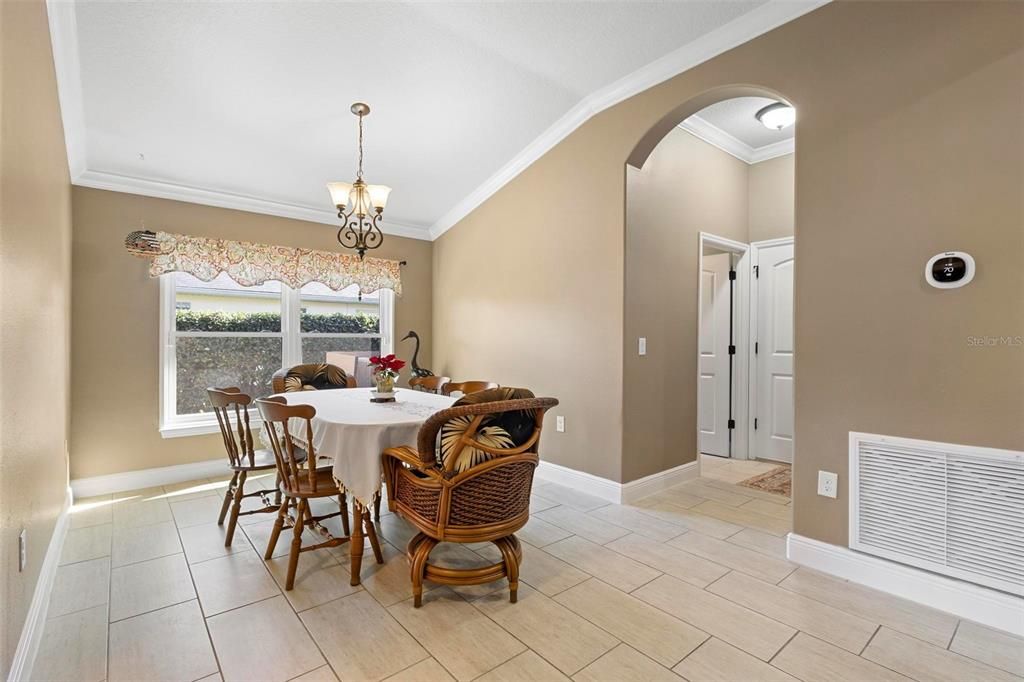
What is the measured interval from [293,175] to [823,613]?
14.8 feet

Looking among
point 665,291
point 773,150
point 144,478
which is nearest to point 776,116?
point 773,150

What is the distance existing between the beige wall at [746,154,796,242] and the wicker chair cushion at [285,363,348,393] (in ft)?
13.0

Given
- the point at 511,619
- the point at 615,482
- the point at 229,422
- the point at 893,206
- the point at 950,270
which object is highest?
the point at 893,206

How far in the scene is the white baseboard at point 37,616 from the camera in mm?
1554

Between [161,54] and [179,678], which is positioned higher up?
[161,54]

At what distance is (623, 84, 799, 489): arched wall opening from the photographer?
3.37 metres

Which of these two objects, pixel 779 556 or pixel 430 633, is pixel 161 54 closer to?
pixel 430 633

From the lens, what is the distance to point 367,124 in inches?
136

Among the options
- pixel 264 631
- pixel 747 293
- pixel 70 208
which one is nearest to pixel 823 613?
pixel 264 631

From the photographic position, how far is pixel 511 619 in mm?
1965

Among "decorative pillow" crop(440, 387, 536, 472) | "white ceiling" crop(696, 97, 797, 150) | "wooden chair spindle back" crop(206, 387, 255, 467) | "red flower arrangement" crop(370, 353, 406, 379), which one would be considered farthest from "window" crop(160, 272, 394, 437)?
"white ceiling" crop(696, 97, 797, 150)

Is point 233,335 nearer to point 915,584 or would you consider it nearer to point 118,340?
point 118,340

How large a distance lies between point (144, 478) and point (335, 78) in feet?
11.0

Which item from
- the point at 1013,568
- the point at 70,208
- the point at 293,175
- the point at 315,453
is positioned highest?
the point at 293,175
